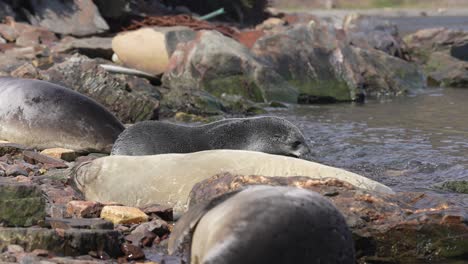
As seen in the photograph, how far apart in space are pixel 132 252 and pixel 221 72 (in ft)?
31.2

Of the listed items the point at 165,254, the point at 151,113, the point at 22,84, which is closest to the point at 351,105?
the point at 151,113

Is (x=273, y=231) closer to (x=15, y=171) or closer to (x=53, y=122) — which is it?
(x=15, y=171)

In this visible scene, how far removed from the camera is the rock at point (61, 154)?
7.14 meters

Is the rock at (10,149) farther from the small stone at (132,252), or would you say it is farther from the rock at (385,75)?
the rock at (385,75)

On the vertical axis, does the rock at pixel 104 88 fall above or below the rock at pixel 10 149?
below

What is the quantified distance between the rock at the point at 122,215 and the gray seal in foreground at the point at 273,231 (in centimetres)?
A: 105

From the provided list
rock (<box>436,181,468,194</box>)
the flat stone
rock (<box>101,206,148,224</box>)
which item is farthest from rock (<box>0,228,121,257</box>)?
rock (<box>436,181,468,194</box>)

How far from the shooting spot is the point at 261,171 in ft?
18.0

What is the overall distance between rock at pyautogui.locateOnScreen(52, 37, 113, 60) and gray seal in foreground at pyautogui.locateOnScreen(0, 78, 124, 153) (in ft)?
21.8

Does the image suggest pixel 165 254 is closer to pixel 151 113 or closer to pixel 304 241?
pixel 304 241

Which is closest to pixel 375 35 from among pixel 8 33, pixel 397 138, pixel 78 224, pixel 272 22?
pixel 272 22

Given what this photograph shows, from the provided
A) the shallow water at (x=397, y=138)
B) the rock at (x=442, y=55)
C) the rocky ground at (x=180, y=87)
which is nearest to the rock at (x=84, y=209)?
the rocky ground at (x=180, y=87)

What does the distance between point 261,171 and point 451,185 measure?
186 cm

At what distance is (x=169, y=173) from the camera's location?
5.43 metres
